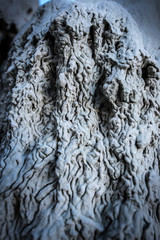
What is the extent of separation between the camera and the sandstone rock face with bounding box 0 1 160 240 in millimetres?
1164

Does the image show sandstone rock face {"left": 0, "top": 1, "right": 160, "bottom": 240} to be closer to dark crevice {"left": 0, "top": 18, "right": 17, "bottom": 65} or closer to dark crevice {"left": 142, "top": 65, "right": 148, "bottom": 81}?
dark crevice {"left": 142, "top": 65, "right": 148, "bottom": 81}

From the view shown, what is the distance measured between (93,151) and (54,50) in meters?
1.05

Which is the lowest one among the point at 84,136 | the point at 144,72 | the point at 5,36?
the point at 84,136

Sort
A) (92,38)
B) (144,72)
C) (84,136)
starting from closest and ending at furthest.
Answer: (84,136) < (144,72) < (92,38)

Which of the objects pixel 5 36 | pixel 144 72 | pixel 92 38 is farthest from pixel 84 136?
pixel 5 36

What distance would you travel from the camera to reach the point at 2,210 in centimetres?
Result: 126

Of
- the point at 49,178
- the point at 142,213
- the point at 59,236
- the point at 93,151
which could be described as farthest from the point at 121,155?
the point at 59,236

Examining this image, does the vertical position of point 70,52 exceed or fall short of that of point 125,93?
it exceeds it

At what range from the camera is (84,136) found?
137cm

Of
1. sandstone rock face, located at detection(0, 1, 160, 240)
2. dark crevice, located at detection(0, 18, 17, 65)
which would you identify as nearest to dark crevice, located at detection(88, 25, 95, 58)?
sandstone rock face, located at detection(0, 1, 160, 240)

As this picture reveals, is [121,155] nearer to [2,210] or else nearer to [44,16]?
[2,210]

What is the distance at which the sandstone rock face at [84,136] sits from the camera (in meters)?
1.16

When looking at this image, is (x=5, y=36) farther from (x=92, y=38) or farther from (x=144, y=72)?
(x=144, y=72)

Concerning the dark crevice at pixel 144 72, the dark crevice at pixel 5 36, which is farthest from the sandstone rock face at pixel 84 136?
the dark crevice at pixel 5 36
